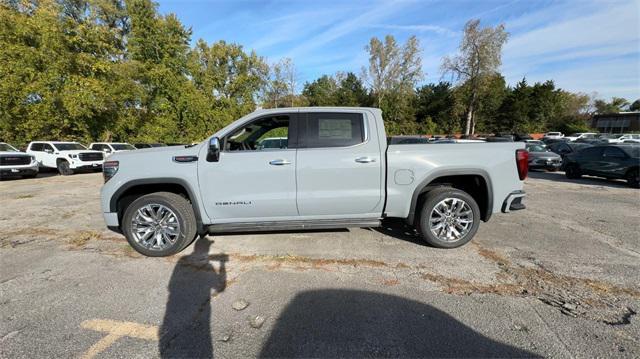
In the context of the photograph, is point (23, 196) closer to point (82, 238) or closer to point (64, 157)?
point (82, 238)

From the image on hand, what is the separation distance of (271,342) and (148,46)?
3271 centimetres

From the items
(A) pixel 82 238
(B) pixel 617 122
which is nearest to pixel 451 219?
(A) pixel 82 238

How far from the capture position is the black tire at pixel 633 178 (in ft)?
28.3

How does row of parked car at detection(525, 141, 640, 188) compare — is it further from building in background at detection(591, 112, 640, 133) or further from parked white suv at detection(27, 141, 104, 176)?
building in background at detection(591, 112, 640, 133)

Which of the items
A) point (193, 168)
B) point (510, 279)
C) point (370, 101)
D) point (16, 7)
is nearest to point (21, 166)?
point (193, 168)

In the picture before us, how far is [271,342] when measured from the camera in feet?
7.07

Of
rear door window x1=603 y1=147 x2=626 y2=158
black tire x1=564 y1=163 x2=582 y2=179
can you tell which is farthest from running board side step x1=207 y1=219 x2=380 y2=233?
black tire x1=564 y1=163 x2=582 y2=179

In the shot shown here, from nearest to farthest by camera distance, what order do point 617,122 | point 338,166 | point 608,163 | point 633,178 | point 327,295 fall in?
point 327,295, point 338,166, point 633,178, point 608,163, point 617,122

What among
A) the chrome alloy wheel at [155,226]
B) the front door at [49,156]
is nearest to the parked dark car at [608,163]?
the chrome alloy wheel at [155,226]

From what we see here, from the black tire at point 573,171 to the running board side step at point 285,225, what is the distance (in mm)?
11747

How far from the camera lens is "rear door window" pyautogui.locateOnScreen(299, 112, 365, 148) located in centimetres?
359

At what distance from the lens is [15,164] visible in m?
10.9

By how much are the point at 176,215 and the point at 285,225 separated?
1431mm

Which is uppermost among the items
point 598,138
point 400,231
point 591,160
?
point 598,138
